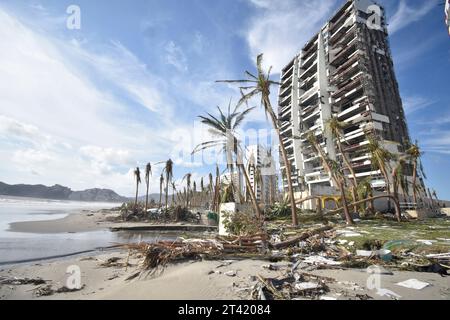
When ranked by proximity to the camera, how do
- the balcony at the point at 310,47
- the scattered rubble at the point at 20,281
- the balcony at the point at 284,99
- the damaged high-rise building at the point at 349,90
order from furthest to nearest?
the balcony at the point at 284,99 < the balcony at the point at 310,47 < the damaged high-rise building at the point at 349,90 < the scattered rubble at the point at 20,281

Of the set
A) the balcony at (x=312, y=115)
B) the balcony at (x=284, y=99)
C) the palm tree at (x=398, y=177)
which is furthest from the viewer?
the balcony at (x=284, y=99)

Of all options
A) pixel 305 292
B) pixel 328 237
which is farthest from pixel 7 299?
pixel 328 237

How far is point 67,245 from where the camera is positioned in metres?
14.0

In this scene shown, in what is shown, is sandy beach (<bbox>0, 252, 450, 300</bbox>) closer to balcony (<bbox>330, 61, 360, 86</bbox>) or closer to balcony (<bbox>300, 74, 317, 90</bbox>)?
balcony (<bbox>330, 61, 360, 86</bbox>)

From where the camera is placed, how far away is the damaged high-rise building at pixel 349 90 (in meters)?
61.9

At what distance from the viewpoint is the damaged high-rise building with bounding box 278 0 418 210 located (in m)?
61.9

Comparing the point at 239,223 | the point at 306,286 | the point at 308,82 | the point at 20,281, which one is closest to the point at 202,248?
the point at 306,286

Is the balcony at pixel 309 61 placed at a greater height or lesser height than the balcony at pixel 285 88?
greater

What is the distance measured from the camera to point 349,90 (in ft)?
225

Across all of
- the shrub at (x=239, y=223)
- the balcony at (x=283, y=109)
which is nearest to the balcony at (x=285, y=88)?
the balcony at (x=283, y=109)

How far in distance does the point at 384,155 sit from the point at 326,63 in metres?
64.0

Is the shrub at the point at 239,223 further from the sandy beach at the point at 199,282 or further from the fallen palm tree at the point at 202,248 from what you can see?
the sandy beach at the point at 199,282

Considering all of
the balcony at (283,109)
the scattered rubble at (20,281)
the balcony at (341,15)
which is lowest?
the scattered rubble at (20,281)

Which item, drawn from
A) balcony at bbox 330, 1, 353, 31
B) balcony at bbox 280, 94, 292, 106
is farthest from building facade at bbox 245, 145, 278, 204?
balcony at bbox 330, 1, 353, 31
